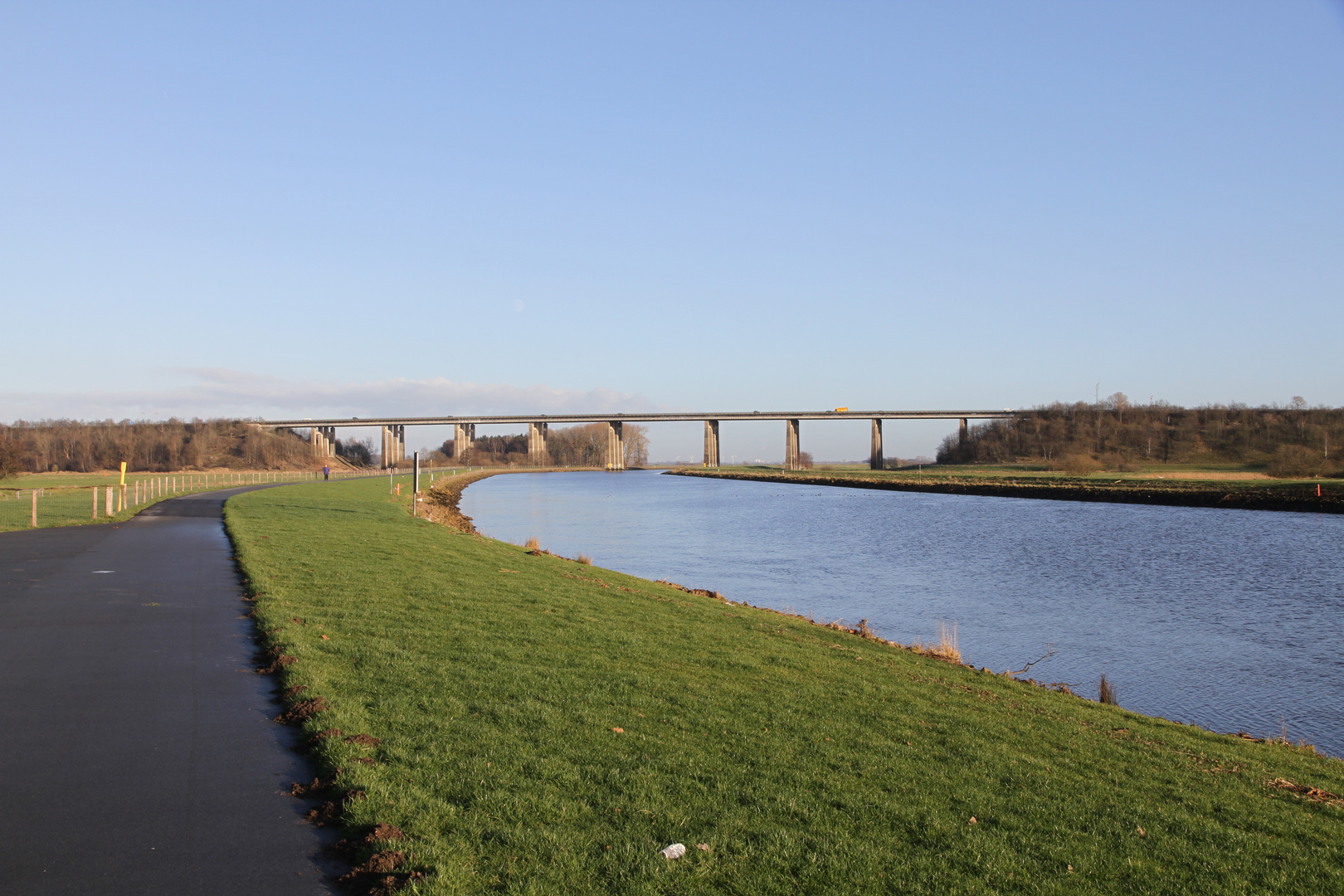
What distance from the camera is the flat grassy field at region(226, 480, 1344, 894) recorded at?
19.3 feet

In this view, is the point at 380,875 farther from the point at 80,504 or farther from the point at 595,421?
the point at 595,421

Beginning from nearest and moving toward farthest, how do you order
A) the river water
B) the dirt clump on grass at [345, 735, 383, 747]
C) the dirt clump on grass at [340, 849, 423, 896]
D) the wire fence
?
1. the dirt clump on grass at [340, 849, 423, 896]
2. the dirt clump on grass at [345, 735, 383, 747]
3. the river water
4. the wire fence

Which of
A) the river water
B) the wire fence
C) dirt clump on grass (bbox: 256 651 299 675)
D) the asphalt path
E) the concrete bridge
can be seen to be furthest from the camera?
the concrete bridge

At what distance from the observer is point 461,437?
192 meters

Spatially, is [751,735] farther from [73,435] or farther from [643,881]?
A: [73,435]

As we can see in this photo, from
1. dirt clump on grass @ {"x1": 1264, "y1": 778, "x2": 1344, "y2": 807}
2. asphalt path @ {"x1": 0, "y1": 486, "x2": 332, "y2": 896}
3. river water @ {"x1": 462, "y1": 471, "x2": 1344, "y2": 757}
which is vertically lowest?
river water @ {"x1": 462, "y1": 471, "x2": 1344, "y2": 757}

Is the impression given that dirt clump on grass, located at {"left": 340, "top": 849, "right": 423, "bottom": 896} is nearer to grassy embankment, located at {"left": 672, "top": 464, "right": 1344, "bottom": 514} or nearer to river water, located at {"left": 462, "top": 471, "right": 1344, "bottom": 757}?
river water, located at {"left": 462, "top": 471, "right": 1344, "bottom": 757}

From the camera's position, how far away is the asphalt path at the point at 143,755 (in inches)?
218

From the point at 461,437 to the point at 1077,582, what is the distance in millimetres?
174055

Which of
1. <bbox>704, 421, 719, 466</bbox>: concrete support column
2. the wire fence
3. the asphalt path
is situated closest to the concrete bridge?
<bbox>704, 421, 719, 466</bbox>: concrete support column

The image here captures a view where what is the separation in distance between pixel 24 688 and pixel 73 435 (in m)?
190

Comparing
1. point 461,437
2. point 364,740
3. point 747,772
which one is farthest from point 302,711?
point 461,437

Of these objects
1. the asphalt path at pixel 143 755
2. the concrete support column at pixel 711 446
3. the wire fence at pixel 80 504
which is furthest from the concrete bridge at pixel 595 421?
the asphalt path at pixel 143 755

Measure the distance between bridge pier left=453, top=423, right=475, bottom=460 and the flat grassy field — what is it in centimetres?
17623
